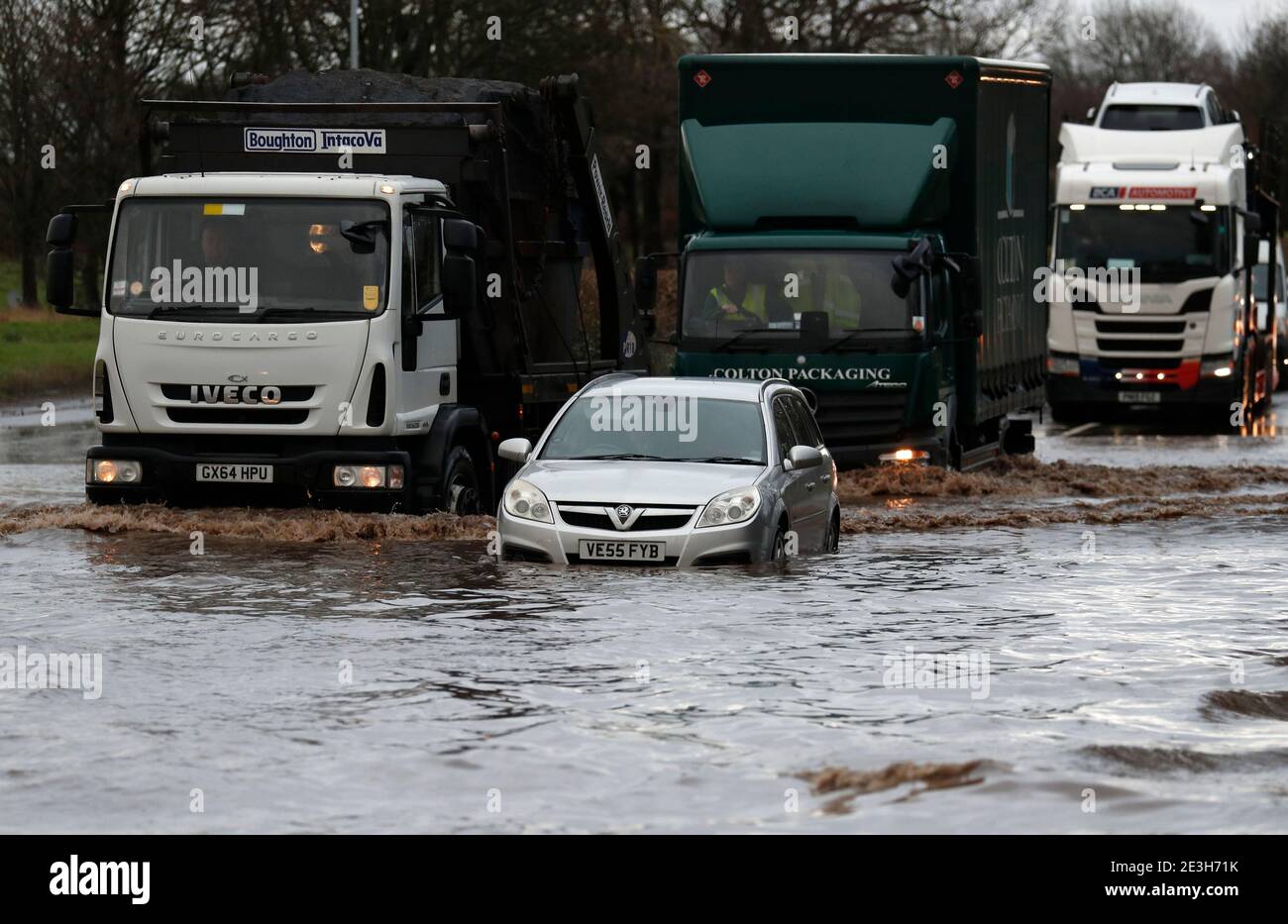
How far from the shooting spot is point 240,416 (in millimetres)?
16156

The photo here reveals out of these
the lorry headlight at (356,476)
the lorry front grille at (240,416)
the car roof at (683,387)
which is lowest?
the lorry headlight at (356,476)

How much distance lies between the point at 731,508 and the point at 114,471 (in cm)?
509

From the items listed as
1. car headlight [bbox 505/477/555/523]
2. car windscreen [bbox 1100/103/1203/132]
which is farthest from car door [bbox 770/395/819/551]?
car windscreen [bbox 1100/103/1203/132]

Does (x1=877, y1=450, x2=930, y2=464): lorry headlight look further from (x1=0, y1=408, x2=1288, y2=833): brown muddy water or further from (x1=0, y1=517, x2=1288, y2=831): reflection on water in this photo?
(x1=0, y1=517, x2=1288, y2=831): reflection on water

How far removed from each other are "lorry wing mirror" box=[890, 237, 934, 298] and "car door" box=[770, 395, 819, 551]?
490 centimetres

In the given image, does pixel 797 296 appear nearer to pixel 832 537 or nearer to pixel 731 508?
pixel 832 537

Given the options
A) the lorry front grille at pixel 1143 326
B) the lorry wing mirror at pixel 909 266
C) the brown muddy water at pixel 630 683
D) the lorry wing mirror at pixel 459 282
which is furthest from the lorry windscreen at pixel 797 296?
the lorry front grille at pixel 1143 326

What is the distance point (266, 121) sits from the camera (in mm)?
17328

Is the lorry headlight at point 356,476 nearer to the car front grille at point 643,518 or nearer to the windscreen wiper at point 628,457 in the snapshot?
the windscreen wiper at point 628,457

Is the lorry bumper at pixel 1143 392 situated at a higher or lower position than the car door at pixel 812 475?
lower

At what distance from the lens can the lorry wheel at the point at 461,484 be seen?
16.7 m

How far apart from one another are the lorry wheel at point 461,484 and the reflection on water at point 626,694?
1.11 m

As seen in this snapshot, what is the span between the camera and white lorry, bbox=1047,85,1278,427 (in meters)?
31.4

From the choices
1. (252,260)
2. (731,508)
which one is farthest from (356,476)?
(731,508)
